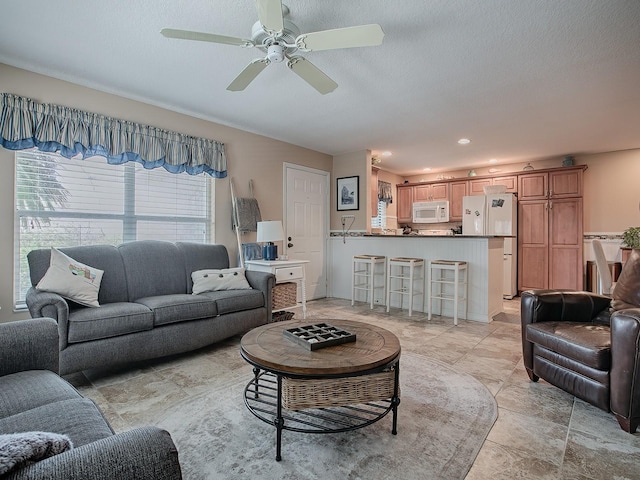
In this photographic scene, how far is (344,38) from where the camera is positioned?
6.30ft

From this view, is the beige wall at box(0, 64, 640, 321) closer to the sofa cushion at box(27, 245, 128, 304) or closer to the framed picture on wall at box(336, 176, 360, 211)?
the framed picture on wall at box(336, 176, 360, 211)

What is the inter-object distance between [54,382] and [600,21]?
3.59 meters

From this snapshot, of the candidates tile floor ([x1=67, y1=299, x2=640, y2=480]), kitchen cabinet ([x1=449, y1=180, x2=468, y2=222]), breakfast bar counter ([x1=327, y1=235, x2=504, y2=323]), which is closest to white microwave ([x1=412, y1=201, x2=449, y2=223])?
kitchen cabinet ([x1=449, y1=180, x2=468, y2=222])

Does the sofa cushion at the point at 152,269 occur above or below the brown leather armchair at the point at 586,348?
above

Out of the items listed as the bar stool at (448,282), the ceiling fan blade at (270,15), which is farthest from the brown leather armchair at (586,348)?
the ceiling fan blade at (270,15)

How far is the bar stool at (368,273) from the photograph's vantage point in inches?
193

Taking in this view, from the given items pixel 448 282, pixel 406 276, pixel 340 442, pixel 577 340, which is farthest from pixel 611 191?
pixel 340 442

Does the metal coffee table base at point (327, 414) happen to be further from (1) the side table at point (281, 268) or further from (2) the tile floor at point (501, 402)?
(1) the side table at point (281, 268)

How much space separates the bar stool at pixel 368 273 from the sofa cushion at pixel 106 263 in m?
3.11

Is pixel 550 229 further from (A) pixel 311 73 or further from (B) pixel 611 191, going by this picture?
(A) pixel 311 73

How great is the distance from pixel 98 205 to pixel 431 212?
5777 mm

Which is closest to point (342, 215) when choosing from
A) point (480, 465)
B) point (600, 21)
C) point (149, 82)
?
point (149, 82)

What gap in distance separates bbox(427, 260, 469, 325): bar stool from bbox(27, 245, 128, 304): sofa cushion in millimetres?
3491

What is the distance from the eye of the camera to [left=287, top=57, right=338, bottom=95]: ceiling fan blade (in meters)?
2.26
